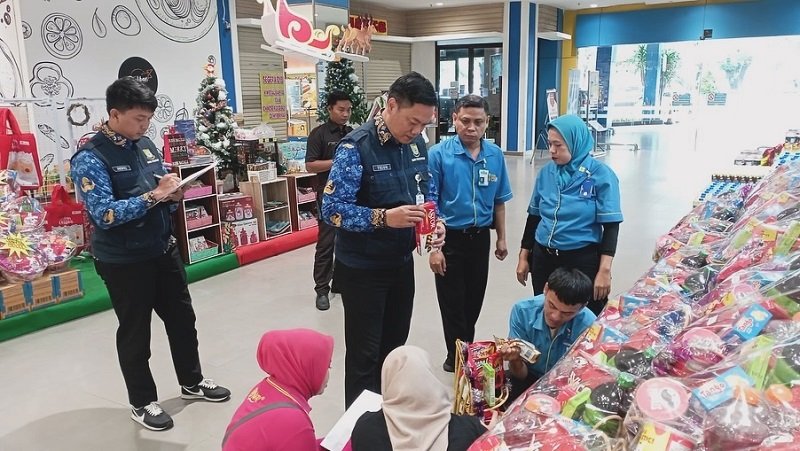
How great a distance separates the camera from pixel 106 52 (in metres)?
7.30

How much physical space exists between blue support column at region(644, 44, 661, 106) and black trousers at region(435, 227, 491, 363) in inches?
589

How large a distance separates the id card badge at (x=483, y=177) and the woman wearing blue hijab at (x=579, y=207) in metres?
0.38

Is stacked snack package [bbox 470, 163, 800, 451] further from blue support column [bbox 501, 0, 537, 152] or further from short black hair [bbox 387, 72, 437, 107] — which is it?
blue support column [bbox 501, 0, 537, 152]

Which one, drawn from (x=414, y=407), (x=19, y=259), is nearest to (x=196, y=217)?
(x=19, y=259)

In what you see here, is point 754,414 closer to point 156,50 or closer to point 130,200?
point 130,200

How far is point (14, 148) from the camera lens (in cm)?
499

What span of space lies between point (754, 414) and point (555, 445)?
1.17 feet

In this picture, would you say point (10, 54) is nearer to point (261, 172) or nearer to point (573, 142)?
point (261, 172)

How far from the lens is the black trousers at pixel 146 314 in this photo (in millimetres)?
2736

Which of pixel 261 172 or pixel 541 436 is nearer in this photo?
pixel 541 436

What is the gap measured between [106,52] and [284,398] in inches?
275

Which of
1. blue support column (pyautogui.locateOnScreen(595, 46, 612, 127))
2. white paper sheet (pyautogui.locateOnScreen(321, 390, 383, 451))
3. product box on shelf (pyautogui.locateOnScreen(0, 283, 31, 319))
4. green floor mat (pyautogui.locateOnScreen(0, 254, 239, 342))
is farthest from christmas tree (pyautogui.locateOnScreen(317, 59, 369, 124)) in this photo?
blue support column (pyautogui.locateOnScreen(595, 46, 612, 127))

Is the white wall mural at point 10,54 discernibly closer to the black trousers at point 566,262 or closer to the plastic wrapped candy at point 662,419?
the black trousers at point 566,262

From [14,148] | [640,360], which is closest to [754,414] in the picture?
[640,360]
